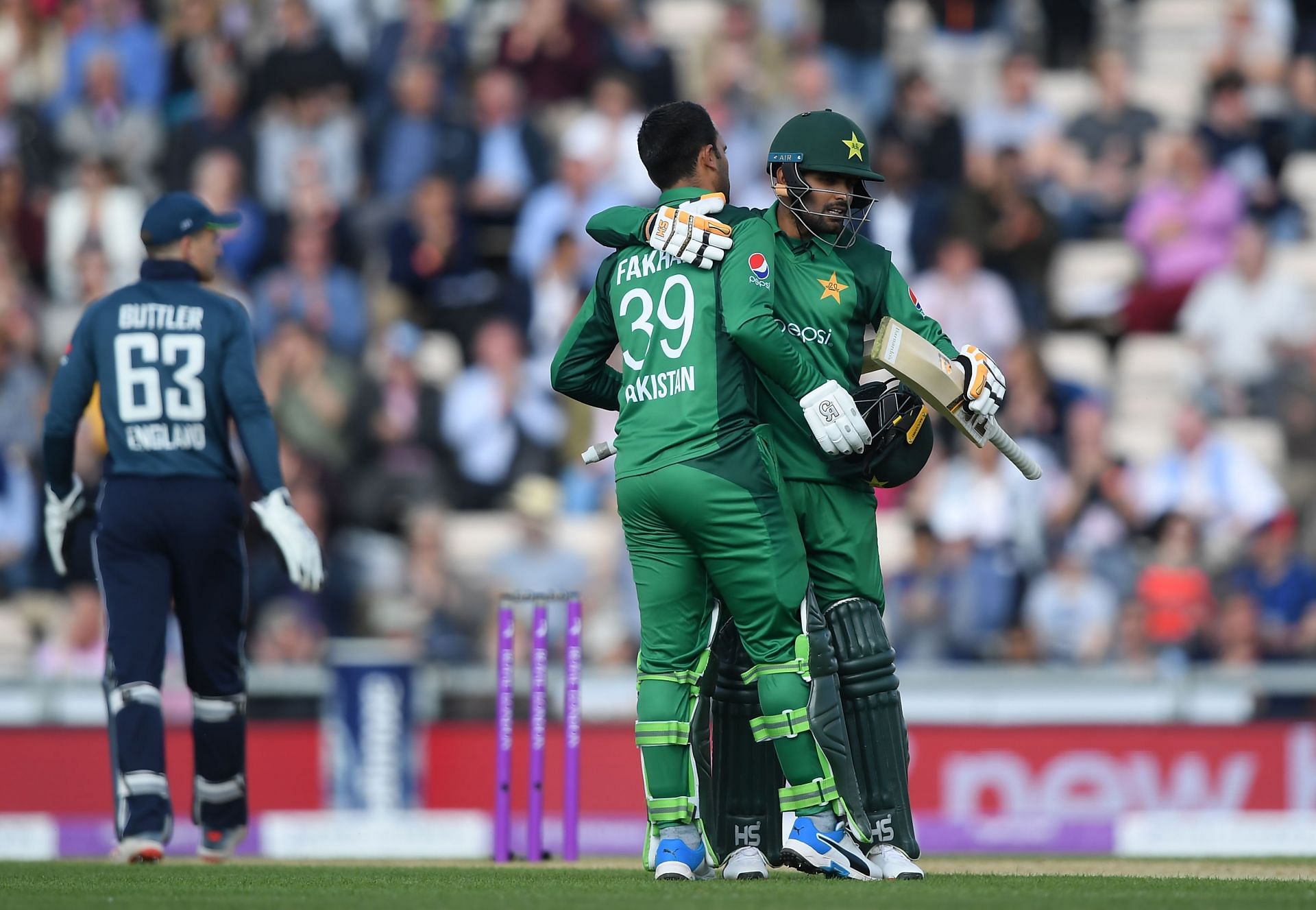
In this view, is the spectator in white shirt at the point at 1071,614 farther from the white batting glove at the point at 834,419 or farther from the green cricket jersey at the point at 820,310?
the white batting glove at the point at 834,419

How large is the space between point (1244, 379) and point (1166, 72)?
3627 mm

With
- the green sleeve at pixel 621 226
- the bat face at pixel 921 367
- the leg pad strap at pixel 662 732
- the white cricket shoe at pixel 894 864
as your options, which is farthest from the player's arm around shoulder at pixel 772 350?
the white cricket shoe at pixel 894 864

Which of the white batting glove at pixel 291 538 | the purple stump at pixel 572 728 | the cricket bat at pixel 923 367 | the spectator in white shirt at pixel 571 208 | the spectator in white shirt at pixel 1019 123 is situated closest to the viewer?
the cricket bat at pixel 923 367

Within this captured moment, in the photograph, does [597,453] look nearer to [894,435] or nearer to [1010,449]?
[894,435]

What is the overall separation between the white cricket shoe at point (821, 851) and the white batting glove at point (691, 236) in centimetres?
177

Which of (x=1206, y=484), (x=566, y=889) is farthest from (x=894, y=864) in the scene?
(x=1206, y=484)

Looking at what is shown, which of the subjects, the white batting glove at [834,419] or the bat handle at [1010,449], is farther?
the bat handle at [1010,449]

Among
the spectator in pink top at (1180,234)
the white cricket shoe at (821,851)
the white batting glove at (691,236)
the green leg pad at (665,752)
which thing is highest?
the spectator in pink top at (1180,234)

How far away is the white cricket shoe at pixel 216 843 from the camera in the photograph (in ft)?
26.8

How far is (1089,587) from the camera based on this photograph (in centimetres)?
1247

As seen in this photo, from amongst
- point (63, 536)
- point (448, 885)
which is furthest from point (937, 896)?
point (63, 536)

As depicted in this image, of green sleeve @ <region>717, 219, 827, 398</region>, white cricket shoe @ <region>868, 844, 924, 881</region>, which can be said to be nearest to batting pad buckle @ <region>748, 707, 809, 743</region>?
white cricket shoe @ <region>868, 844, 924, 881</region>

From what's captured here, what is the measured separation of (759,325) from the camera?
6.60m

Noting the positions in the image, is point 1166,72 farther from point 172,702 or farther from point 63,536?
point 63,536
